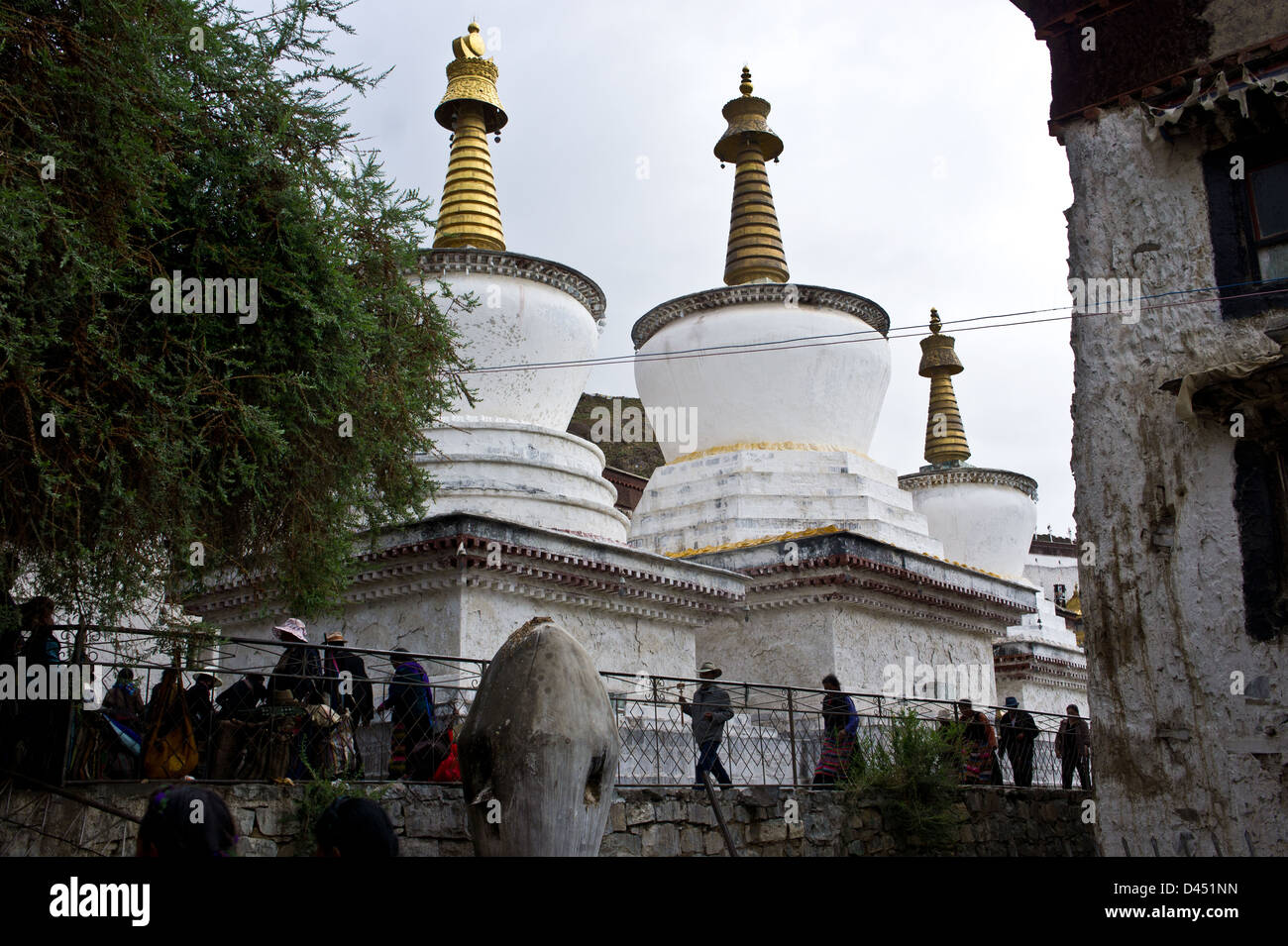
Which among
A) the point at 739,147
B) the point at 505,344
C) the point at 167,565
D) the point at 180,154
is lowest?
the point at 167,565

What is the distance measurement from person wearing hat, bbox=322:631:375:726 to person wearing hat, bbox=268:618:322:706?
0.12 meters

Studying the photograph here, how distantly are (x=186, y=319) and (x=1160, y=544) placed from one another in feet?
24.3

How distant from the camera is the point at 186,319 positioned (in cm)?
777

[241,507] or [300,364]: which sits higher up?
[300,364]

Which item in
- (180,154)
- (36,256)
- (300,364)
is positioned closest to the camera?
(36,256)

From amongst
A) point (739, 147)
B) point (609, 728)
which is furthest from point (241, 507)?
point (739, 147)

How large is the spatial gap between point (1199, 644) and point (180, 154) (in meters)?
8.12

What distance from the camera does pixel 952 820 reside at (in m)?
10.7

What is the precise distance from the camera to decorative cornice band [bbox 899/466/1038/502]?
1070 inches

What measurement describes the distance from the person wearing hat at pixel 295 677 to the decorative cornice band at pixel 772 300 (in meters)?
11.7

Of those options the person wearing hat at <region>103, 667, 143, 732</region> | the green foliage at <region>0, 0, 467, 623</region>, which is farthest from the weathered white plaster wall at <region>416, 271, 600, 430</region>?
the person wearing hat at <region>103, 667, 143, 732</region>

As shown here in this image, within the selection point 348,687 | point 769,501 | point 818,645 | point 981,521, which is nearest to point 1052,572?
point 981,521

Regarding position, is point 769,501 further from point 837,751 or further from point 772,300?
point 837,751
